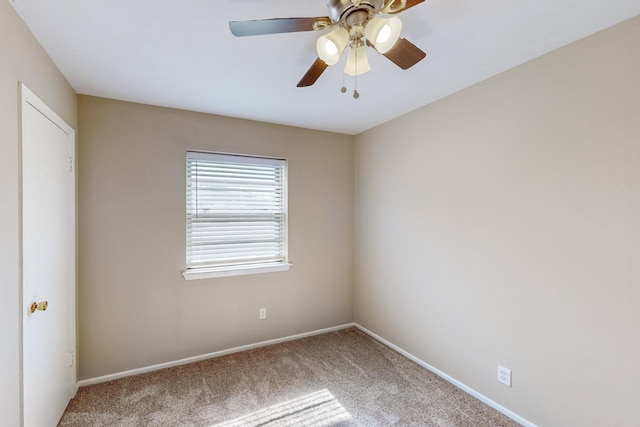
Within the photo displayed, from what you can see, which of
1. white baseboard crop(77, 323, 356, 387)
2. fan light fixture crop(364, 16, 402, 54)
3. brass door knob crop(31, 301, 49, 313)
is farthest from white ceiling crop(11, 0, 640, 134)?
white baseboard crop(77, 323, 356, 387)

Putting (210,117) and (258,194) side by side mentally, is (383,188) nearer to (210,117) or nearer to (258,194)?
(258,194)

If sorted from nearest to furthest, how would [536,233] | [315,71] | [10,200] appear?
1. [10,200]
2. [315,71]
3. [536,233]

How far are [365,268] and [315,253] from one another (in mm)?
635

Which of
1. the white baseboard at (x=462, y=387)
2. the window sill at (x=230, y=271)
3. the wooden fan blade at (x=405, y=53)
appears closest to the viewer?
the wooden fan blade at (x=405, y=53)

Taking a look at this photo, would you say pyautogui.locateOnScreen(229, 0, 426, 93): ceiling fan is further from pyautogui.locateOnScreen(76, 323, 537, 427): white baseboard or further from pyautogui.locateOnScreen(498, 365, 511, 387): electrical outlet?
pyautogui.locateOnScreen(76, 323, 537, 427): white baseboard

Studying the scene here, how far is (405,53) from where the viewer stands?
1411 millimetres

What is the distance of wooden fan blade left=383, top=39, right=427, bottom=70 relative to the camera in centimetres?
135

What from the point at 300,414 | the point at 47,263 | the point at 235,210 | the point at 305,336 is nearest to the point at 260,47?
the point at 235,210

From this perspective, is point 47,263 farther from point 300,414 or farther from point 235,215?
point 300,414

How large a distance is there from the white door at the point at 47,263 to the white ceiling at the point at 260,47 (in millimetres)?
451

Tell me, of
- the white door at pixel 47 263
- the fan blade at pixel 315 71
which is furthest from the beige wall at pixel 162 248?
the fan blade at pixel 315 71

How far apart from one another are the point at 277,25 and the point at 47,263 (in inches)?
77.0

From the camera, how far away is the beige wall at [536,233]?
1.54 meters

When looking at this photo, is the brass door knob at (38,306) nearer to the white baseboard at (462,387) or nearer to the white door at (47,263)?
the white door at (47,263)
